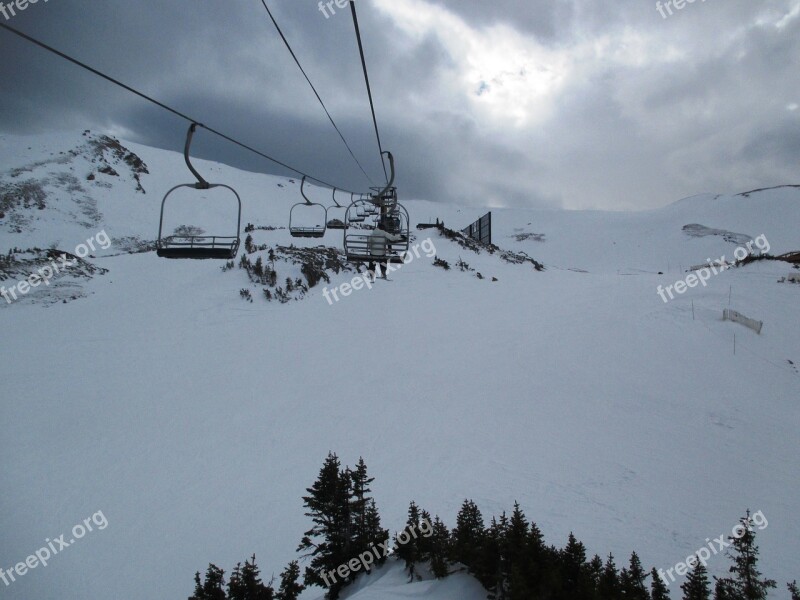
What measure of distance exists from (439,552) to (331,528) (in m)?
1.65

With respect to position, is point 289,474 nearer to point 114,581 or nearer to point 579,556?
point 114,581

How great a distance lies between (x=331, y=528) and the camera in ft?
19.8

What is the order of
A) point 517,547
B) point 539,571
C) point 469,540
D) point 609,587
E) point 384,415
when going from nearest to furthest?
1. point 609,587
2. point 539,571
3. point 517,547
4. point 469,540
5. point 384,415

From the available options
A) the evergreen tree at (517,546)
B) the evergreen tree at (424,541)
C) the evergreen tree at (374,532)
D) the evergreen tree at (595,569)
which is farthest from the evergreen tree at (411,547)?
the evergreen tree at (595,569)

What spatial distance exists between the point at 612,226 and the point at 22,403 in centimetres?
6700

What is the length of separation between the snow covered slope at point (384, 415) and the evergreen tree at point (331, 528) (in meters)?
0.48

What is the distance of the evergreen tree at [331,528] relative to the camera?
5.79 metres

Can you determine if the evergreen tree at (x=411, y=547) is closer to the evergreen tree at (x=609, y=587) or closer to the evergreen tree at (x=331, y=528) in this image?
the evergreen tree at (x=331, y=528)

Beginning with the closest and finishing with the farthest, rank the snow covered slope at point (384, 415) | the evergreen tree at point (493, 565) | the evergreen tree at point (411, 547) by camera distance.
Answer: the evergreen tree at point (493, 565) → the evergreen tree at point (411, 547) → the snow covered slope at point (384, 415)

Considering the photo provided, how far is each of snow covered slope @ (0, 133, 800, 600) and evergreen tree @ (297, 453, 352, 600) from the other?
478 mm

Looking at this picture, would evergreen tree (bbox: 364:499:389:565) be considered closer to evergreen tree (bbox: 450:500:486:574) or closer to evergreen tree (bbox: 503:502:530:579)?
evergreen tree (bbox: 450:500:486:574)

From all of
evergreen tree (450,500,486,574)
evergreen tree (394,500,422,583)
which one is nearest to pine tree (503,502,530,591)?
evergreen tree (450,500,486,574)

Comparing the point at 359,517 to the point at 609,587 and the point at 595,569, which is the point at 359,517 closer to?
the point at 595,569

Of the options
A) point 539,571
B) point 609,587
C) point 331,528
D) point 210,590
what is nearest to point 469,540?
point 539,571
